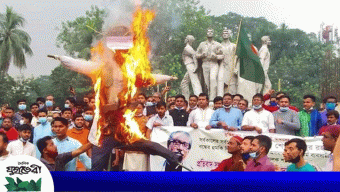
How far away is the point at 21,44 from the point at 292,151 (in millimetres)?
49745

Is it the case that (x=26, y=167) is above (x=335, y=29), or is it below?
below

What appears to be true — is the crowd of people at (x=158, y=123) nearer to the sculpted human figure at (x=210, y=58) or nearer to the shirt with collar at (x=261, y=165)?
the shirt with collar at (x=261, y=165)

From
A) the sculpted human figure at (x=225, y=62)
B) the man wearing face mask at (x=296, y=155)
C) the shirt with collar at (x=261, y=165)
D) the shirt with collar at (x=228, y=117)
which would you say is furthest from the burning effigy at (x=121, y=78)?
the sculpted human figure at (x=225, y=62)

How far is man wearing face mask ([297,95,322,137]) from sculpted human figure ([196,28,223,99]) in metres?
5.42

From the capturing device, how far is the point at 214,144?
901 centimetres

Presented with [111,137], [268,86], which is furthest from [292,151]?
[268,86]

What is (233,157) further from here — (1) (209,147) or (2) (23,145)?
(2) (23,145)

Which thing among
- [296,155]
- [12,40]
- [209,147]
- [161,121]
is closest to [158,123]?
[161,121]

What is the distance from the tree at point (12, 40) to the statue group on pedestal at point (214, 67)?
37475 mm

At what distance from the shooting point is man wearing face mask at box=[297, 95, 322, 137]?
953 centimetres

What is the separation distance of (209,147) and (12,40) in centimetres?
4658

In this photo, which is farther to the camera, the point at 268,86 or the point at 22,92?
the point at 22,92

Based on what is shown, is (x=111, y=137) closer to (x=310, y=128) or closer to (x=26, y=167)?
(x=310, y=128)

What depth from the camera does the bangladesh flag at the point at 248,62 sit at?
1242 cm
